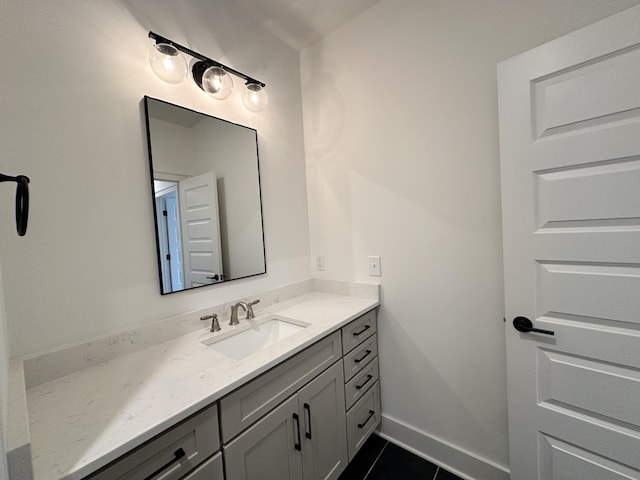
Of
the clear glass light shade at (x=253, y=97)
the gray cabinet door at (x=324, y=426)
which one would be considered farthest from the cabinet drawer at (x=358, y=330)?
the clear glass light shade at (x=253, y=97)

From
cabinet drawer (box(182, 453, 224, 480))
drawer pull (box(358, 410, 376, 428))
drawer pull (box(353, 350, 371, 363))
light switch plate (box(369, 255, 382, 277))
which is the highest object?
light switch plate (box(369, 255, 382, 277))

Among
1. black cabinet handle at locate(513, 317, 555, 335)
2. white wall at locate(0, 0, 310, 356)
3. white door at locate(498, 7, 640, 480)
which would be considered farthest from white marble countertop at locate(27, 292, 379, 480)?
white door at locate(498, 7, 640, 480)

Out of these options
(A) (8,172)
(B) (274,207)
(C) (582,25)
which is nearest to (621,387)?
(C) (582,25)

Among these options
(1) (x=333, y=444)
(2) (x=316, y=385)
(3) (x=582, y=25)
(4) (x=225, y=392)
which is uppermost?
(3) (x=582, y=25)

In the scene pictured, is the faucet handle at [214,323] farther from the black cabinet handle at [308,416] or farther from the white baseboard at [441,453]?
the white baseboard at [441,453]

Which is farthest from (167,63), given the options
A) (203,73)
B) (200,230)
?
(200,230)

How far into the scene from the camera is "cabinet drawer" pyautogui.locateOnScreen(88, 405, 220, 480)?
0.69 metres

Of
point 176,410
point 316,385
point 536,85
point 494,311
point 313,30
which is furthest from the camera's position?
point 313,30

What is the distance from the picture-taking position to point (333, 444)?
1.34 m

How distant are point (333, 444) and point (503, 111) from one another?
174cm

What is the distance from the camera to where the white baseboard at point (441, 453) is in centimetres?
140

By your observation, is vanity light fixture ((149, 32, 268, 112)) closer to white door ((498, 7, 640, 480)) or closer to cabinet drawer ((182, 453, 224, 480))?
white door ((498, 7, 640, 480))

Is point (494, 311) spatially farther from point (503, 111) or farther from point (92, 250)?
point (92, 250)

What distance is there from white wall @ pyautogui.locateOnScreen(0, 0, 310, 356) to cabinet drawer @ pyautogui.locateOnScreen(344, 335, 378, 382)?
815 mm
